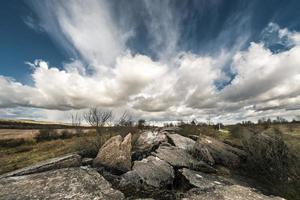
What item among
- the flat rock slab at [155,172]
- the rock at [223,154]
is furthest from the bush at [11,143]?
the rock at [223,154]

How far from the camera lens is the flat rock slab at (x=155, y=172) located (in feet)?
25.2

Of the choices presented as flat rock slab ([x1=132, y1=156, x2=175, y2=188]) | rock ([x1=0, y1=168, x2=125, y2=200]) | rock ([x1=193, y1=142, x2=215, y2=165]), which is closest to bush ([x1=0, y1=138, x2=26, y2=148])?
rock ([x1=0, y1=168, x2=125, y2=200])

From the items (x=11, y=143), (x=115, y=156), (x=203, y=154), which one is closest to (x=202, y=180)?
(x=203, y=154)

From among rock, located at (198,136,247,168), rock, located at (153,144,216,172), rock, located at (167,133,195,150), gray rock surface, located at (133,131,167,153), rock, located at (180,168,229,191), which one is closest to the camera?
rock, located at (180,168,229,191)

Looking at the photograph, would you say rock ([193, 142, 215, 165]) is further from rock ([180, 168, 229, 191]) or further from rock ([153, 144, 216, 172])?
rock ([180, 168, 229, 191])

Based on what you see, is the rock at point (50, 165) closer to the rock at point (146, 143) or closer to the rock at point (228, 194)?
the rock at point (146, 143)

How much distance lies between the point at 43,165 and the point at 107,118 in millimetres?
8035

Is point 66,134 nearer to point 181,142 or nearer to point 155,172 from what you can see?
point 181,142

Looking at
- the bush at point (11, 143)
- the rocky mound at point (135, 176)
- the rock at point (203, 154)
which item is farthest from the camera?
the bush at point (11, 143)

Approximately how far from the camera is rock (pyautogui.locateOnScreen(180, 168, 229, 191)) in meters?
6.98

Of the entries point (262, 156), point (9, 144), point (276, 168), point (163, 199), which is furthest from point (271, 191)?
point (9, 144)

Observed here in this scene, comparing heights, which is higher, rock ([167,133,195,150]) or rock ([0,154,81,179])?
rock ([167,133,195,150])

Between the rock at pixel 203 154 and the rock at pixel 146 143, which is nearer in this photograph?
the rock at pixel 203 154

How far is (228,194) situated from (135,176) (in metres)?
3.16
